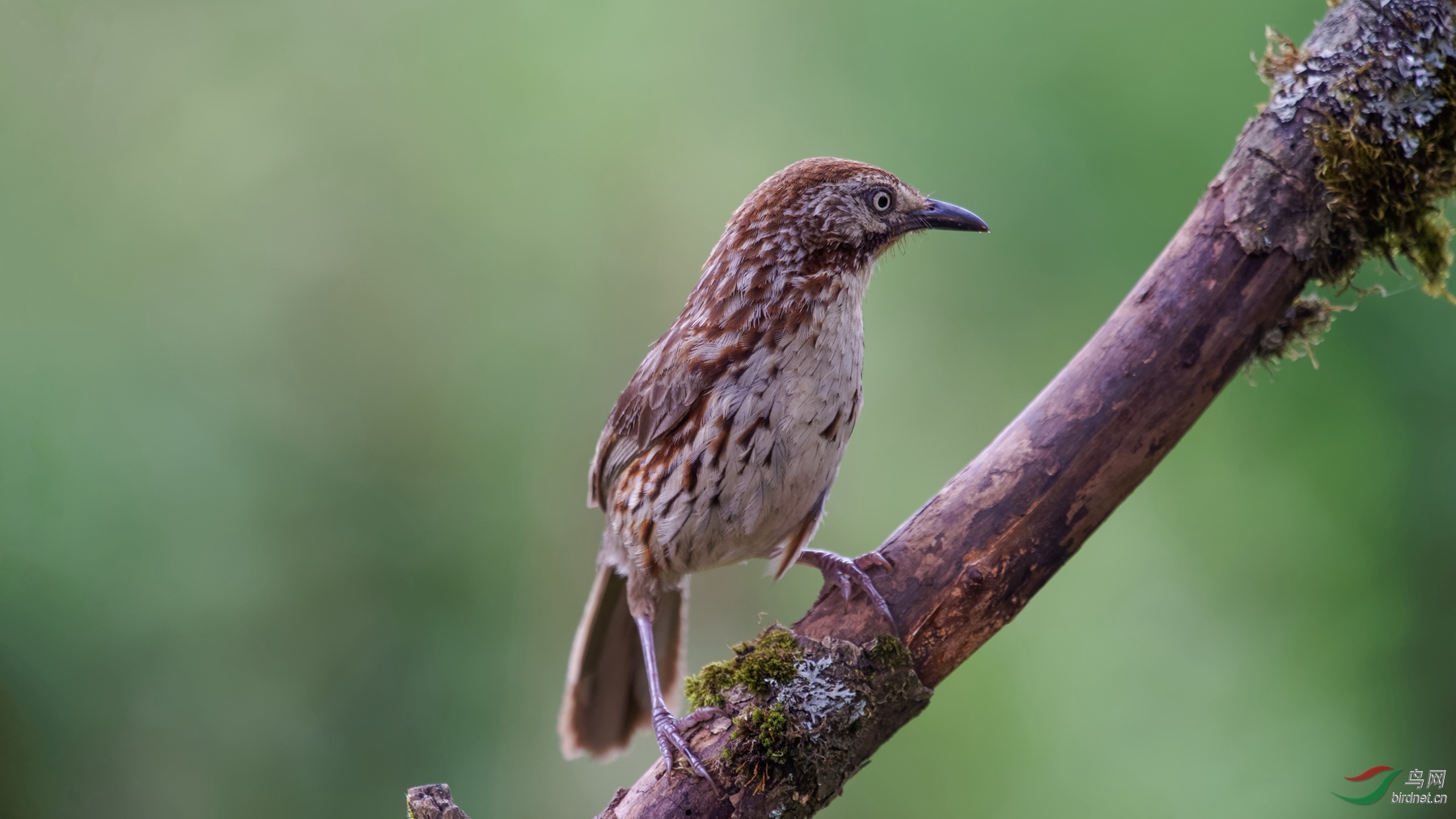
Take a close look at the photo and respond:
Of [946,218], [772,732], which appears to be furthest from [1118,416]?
[772,732]

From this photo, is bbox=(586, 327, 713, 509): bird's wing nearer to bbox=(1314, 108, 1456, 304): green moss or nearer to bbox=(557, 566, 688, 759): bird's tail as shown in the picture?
bbox=(557, 566, 688, 759): bird's tail

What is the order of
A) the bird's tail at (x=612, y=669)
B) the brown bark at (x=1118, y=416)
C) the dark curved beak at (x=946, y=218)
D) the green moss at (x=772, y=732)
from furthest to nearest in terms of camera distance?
the bird's tail at (x=612, y=669)
the dark curved beak at (x=946, y=218)
the brown bark at (x=1118, y=416)
the green moss at (x=772, y=732)

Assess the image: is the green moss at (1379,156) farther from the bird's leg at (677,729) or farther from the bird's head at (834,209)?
the bird's leg at (677,729)

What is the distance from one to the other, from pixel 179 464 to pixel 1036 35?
161 inches

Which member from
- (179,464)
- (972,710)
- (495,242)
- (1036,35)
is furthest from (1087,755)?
(179,464)

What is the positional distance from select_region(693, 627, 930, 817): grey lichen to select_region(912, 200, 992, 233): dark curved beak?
4.29 ft

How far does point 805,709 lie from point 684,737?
33cm

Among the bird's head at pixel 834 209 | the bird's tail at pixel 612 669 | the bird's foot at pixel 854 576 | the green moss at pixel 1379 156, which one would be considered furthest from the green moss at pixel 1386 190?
the bird's tail at pixel 612 669

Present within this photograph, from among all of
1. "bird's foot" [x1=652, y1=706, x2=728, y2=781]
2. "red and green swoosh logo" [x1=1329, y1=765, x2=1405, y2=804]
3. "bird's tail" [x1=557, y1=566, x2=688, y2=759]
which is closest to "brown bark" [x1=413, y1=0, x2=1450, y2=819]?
"bird's foot" [x1=652, y1=706, x2=728, y2=781]

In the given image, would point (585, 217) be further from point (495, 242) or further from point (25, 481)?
point (25, 481)

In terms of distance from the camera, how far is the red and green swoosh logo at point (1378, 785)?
11.3 feet

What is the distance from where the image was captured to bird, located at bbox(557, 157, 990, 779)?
108 inches

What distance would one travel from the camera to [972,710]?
3.94 m

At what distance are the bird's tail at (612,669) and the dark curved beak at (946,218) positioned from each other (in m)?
1.53
